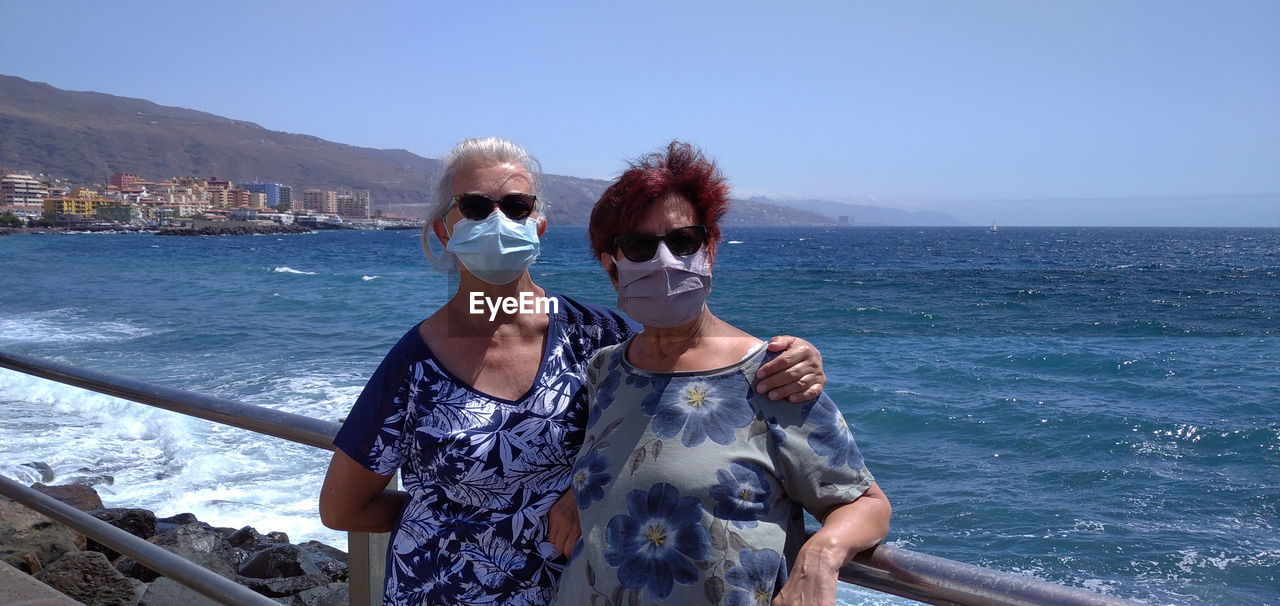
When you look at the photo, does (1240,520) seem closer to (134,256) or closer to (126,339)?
(126,339)

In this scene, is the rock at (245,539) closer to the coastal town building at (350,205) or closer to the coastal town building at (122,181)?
the coastal town building at (350,205)

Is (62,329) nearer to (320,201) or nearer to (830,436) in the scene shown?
(830,436)

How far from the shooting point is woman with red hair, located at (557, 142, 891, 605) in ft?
4.47

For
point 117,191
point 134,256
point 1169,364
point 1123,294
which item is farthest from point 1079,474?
point 117,191

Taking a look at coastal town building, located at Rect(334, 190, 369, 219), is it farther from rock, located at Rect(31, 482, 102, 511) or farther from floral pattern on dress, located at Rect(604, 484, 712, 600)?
floral pattern on dress, located at Rect(604, 484, 712, 600)

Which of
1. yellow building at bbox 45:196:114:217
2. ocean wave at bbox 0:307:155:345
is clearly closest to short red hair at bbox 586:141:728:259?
ocean wave at bbox 0:307:155:345

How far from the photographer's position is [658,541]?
1399mm

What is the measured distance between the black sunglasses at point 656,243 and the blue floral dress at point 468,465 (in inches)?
13.8

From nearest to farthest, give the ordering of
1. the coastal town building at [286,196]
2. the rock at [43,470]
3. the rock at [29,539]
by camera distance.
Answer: the rock at [29,539], the rock at [43,470], the coastal town building at [286,196]

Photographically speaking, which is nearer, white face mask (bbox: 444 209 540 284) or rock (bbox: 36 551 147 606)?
white face mask (bbox: 444 209 540 284)

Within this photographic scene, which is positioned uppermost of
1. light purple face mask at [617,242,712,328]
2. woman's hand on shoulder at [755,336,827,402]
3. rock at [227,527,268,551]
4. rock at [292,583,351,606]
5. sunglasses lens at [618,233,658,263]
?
sunglasses lens at [618,233,658,263]

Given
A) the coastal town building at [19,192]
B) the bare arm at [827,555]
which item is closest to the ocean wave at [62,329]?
the bare arm at [827,555]

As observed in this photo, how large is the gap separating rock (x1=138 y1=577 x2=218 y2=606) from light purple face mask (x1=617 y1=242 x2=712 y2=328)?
2791mm

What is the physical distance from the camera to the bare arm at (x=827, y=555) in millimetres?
1309
